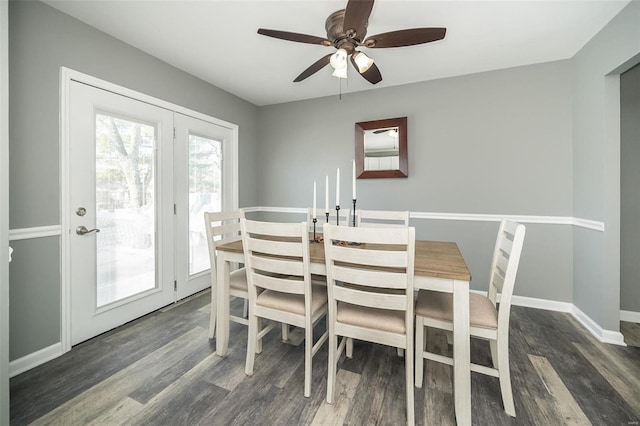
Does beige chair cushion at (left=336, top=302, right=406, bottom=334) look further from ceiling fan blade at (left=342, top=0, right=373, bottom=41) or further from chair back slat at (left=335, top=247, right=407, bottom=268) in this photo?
ceiling fan blade at (left=342, top=0, right=373, bottom=41)

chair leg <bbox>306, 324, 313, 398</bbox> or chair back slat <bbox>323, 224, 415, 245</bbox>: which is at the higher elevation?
chair back slat <bbox>323, 224, 415, 245</bbox>

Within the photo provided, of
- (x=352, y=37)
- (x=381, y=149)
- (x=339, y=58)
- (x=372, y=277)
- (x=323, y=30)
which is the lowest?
(x=372, y=277)

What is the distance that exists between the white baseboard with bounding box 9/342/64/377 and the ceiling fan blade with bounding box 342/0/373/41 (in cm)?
288

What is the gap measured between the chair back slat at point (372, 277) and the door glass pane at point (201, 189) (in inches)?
86.1

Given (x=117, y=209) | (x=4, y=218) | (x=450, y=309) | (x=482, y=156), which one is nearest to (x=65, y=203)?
(x=117, y=209)

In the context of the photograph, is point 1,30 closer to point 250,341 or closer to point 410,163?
point 250,341

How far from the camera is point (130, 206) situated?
234cm

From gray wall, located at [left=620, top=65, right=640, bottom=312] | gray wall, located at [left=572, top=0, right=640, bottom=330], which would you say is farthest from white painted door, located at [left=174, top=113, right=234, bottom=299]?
gray wall, located at [left=620, top=65, right=640, bottom=312]

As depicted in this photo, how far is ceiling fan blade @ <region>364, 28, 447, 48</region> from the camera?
162cm

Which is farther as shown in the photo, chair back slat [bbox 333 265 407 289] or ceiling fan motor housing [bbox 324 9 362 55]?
ceiling fan motor housing [bbox 324 9 362 55]

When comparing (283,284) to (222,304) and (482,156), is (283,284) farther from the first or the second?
(482,156)

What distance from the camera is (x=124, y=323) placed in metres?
2.30

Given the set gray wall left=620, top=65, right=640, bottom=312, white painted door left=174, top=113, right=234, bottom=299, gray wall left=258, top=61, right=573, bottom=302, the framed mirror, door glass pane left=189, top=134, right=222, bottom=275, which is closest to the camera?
gray wall left=620, top=65, right=640, bottom=312

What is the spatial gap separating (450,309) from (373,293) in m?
0.51
